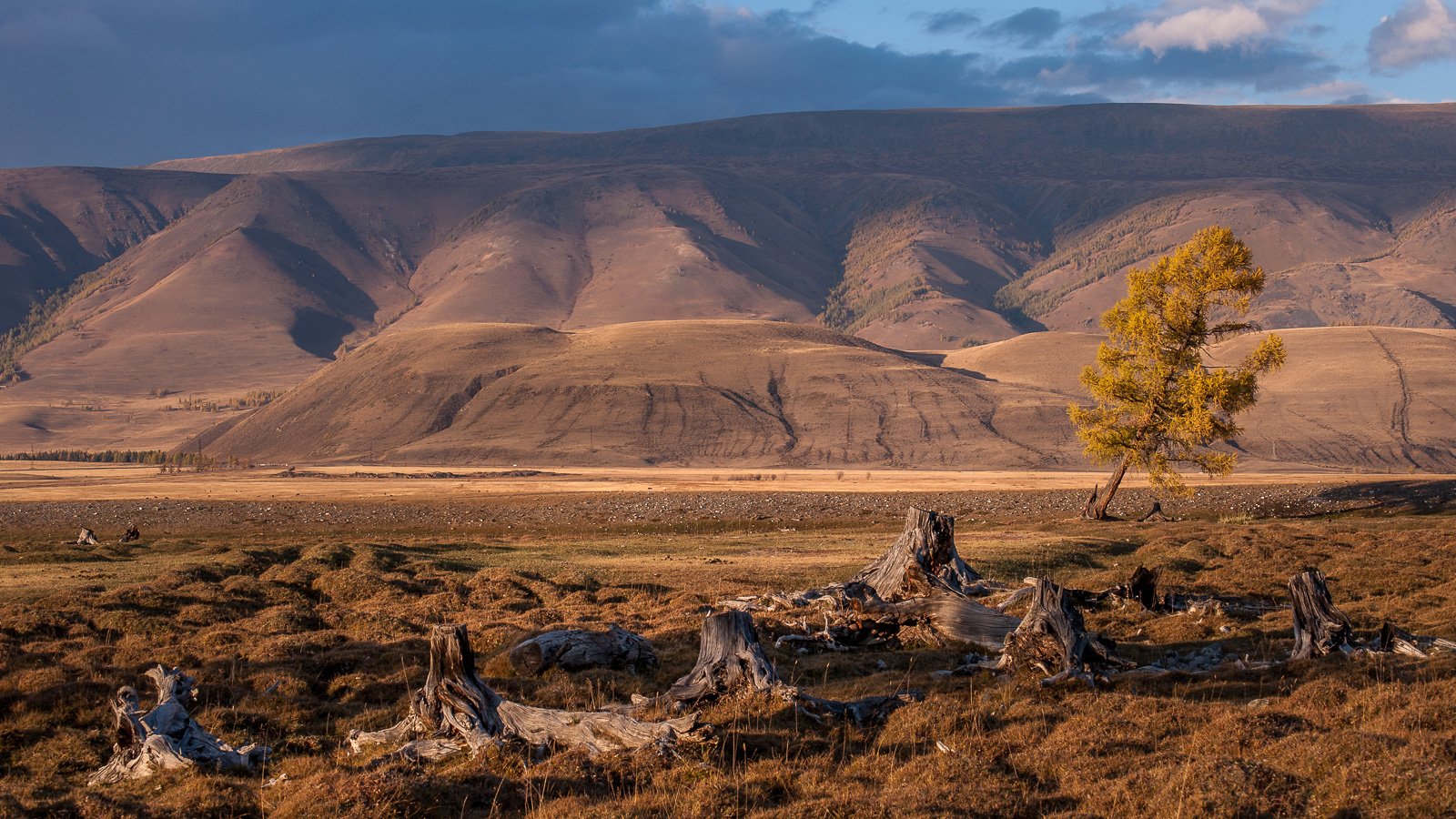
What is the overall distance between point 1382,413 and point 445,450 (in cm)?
12448

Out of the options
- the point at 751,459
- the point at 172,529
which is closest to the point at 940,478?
the point at 751,459

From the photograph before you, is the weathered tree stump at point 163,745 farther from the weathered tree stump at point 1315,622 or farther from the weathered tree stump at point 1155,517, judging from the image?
the weathered tree stump at point 1155,517

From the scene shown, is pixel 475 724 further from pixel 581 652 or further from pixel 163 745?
pixel 581 652

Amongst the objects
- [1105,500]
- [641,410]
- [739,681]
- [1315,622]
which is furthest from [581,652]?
[641,410]

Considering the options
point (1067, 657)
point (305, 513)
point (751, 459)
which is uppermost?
point (1067, 657)

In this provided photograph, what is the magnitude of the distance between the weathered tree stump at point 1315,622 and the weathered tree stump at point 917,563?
5.78 metres

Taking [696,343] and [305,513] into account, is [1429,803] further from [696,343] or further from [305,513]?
[696,343]

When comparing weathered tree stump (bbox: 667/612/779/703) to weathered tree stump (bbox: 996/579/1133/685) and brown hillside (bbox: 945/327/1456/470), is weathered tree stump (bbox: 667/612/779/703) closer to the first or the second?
weathered tree stump (bbox: 996/579/1133/685)

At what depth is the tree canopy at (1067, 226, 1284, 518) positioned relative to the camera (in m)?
45.3

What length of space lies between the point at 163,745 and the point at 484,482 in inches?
3514

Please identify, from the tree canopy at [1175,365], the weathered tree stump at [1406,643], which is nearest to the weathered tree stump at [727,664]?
the weathered tree stump at [1406,643]

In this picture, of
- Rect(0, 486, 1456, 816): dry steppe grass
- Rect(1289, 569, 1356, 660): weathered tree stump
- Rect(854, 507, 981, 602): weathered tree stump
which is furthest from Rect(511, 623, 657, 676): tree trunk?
Rect(1289, 569, 1356, 660): weathered tree stump

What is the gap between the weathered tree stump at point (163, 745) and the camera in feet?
42.6

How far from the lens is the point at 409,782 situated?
38.3 ft
